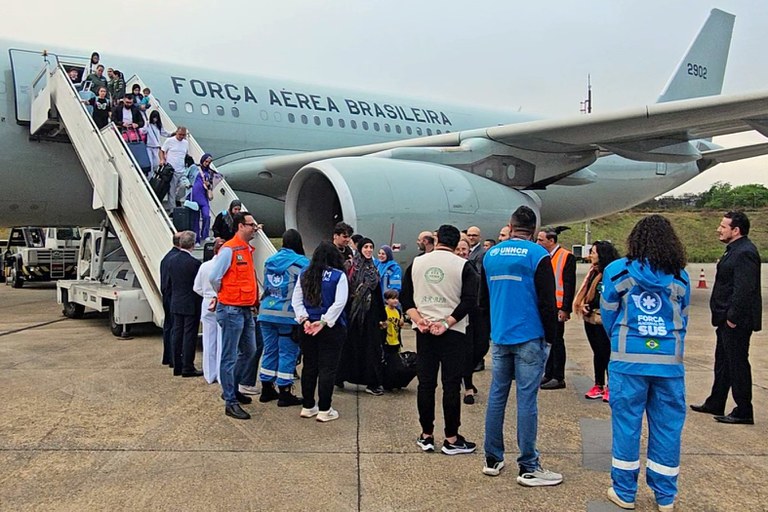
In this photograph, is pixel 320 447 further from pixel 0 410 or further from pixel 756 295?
pixel 756 295

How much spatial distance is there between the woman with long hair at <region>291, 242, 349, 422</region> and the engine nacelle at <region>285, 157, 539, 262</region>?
3.17 metres

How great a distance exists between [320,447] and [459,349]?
1.06 meters

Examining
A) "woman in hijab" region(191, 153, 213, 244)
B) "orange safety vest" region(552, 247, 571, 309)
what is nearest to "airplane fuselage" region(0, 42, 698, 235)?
"woman in hijab" region(191, 153, 213, 244)

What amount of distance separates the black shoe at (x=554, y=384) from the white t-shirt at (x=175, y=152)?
17.4 ft

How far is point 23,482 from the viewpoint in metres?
3.48

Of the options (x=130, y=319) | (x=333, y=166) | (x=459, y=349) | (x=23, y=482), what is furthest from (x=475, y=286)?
(x=130, y=319)

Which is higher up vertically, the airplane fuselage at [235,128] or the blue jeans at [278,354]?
the airplane fuselage at [235,128]

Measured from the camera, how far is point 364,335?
5551 millimetres

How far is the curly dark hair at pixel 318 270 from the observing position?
4723mm

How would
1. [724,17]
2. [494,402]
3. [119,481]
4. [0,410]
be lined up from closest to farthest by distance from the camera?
[119,481]
[494,402]
[0,410]
[724,17]

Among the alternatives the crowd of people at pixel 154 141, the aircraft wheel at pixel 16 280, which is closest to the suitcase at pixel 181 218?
the crowd of people at pixel 154 141

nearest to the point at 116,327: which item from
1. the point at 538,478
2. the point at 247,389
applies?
the point at 247,389

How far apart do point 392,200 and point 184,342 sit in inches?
129

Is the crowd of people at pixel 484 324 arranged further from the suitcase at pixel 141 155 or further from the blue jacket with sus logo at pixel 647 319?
the suitcase at pixel 141 155
